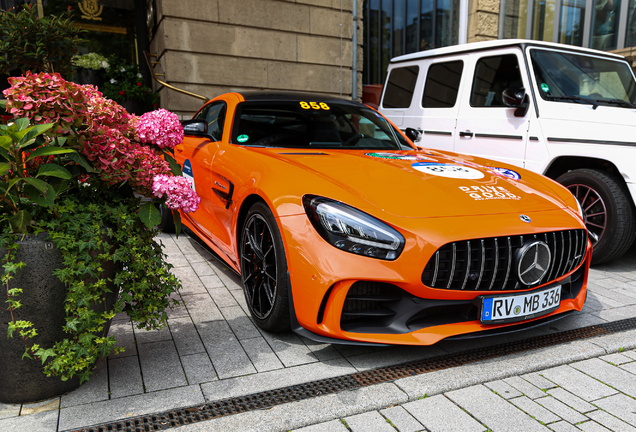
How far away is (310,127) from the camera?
12.8 ft

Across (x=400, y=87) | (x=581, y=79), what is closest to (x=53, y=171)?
(x=581, y=79)

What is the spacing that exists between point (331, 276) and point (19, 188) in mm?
1429

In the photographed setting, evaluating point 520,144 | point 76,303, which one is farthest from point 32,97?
point 520,144

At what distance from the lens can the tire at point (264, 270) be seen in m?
2.66

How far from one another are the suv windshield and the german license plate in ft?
9.48

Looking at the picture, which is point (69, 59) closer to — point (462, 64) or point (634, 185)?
point (462, 64)

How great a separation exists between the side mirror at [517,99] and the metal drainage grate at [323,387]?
101 inches

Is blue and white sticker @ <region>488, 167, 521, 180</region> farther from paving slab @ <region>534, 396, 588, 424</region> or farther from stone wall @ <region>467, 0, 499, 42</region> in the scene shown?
stone wall @ <region>467, 0, 499, 42</region>

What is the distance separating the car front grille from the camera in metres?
2.39

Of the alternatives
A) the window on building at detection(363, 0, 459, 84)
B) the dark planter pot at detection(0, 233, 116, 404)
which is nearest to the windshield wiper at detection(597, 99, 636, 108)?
the dark planter pot at detection(0, 233, 116, 404)

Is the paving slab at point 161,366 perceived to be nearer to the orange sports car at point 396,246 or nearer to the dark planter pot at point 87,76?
the orange sports car at point 396,246

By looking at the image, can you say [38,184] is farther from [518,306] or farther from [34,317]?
[518,306]

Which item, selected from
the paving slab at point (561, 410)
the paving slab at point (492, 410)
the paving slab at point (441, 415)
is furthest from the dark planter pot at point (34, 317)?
the paving slab at point (561, 410)

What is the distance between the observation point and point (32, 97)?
2074mm
